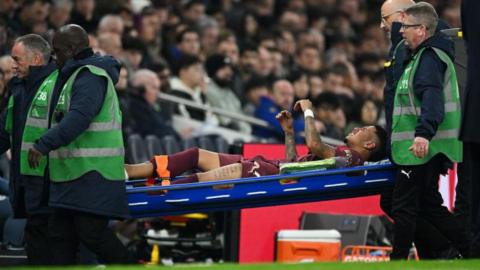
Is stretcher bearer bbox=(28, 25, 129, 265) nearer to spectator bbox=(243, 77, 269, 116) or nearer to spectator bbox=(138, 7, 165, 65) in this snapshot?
spectator bbox=(138, 7, 165, 65)

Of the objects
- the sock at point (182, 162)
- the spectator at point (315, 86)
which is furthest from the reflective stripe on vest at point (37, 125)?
the spectator at point (315, 86)

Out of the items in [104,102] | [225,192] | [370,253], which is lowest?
[370,253]

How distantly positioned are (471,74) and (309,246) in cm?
466

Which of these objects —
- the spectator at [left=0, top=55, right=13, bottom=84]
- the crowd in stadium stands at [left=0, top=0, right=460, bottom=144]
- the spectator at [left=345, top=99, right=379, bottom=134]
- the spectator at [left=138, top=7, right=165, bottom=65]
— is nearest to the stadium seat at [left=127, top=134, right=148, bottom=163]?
the crowd in stadium stands at [left=0, top=0, right=460, bottom=144]

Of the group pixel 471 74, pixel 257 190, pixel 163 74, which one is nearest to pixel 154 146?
pixel 163 74

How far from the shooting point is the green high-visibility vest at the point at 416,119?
10.5 metres

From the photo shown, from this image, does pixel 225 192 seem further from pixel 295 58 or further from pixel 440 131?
pixel 295 58

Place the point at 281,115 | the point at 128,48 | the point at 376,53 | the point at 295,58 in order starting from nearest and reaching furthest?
the point at 281,115
the point at 128,48
the point at 295,58
the point at 376,53

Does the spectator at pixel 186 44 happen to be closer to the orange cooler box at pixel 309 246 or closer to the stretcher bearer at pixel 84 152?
the orange cooler box at pixel 309 246

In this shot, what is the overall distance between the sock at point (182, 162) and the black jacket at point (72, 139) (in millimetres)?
1330

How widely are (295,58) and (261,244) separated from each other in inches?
299

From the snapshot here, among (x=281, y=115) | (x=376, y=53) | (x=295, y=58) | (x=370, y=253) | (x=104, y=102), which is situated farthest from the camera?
(x=376, y=53)

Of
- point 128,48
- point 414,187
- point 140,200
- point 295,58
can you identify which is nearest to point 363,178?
point 414,187

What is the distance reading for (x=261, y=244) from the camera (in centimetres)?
1360
